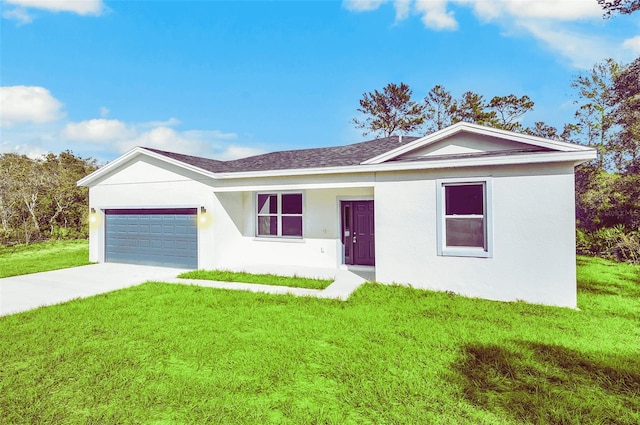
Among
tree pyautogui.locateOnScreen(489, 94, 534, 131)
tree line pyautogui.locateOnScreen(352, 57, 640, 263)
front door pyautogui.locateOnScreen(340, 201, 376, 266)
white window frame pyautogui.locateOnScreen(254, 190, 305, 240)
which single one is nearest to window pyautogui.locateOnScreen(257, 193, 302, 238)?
white window frame pyautogui.locateOnScreen(254, 190, 305, 240)

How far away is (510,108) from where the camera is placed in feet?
82.2

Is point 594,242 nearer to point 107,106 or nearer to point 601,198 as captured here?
point 601,198

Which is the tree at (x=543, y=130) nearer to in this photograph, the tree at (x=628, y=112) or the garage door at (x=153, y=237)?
the tree at (x=628, y=112)

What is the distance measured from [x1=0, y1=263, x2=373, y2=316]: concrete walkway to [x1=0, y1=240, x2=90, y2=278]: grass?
1.20 metres

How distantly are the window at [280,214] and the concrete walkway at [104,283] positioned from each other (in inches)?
58.4

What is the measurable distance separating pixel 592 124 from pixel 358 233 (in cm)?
2122

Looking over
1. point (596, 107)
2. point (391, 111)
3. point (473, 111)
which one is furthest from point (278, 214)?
point (596, 107)

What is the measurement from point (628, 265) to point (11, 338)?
17.8 metres

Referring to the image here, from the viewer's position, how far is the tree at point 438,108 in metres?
27.6

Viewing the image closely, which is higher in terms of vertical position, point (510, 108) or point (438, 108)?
point (438, 108)

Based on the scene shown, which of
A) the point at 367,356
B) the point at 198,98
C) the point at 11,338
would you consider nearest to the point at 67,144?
the point at 198,98

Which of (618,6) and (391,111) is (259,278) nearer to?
(618,6)

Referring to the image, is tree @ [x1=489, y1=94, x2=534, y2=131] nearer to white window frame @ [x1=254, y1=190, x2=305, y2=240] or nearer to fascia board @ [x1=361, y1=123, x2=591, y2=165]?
fascia board @ [x1=361, y1=123, x2=591, y2=165]

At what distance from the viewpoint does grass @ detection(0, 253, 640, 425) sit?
3146 millimetres
